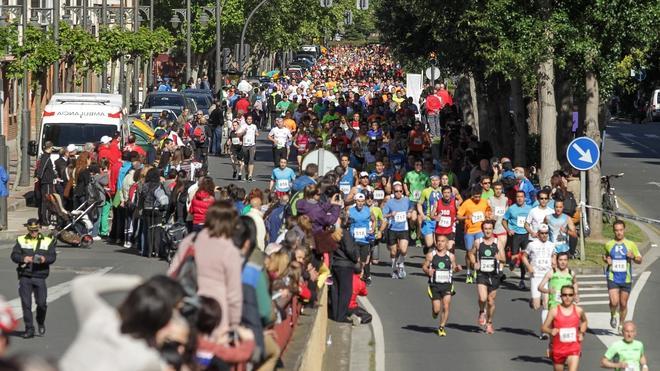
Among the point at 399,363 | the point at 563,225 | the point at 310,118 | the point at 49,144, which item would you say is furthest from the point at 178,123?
the point at 399,363

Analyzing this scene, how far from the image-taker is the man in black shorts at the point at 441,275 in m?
20.3

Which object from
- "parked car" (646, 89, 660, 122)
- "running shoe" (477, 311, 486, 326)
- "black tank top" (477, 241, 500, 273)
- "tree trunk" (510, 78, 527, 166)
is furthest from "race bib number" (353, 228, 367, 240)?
"parked car" (646, 89, 660, 122)

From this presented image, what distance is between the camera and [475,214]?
2483 cm

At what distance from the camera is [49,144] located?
29.6 metres

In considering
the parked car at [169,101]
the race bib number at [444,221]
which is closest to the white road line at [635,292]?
the race bib number at [444,221]

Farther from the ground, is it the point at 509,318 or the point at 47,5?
the point at 47,5

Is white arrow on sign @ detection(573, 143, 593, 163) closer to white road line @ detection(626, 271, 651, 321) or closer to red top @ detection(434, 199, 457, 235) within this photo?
white road line @ detection(626, 271, 651, 321)

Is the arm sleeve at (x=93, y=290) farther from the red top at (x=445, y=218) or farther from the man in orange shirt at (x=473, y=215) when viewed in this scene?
the red top at (x=445, y=218)

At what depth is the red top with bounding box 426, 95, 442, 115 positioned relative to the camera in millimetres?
49719

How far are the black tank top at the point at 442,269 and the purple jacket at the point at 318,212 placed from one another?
1.38m

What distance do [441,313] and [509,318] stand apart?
1900mm

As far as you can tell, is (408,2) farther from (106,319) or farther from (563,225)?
(106,319)

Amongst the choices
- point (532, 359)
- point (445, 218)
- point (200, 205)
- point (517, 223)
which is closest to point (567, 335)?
point (532, 359)

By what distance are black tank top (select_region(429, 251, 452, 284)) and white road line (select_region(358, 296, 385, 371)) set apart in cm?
102
